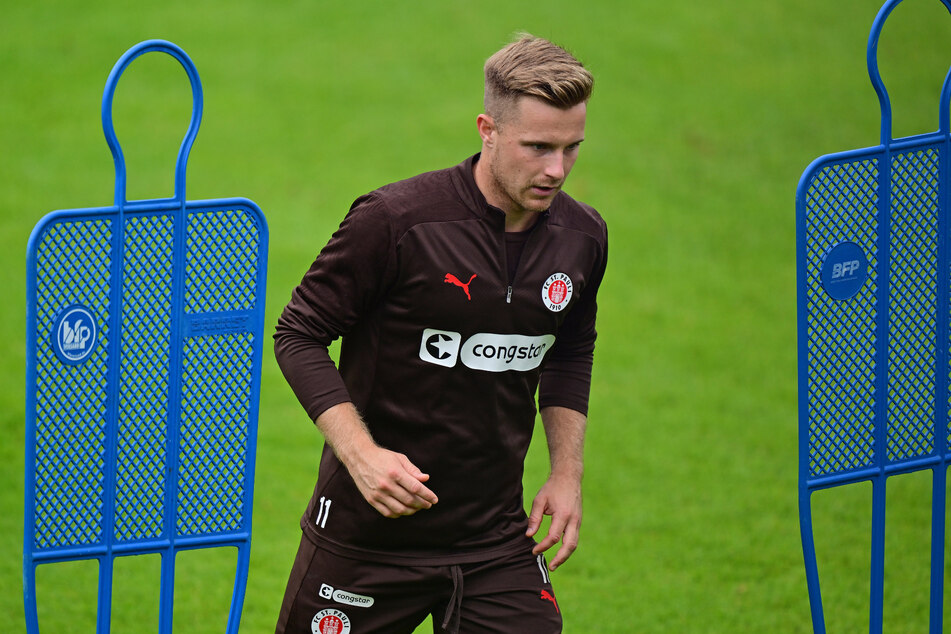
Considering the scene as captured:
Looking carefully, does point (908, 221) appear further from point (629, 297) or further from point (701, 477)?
point (629, 297)

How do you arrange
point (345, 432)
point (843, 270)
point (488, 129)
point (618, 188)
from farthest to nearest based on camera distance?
point (618, 188) → point (843, 270) → point (488, 129) → point (345, 432)

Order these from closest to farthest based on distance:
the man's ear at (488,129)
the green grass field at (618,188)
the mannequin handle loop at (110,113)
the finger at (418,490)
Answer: the finger at (418,490), the mannequin handle loop at (110,113), the man's ear at (488,129), the green grass field at (618,188)

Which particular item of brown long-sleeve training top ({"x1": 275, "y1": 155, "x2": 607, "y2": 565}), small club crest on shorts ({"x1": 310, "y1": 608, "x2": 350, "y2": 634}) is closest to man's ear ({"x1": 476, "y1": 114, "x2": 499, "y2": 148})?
brown long-sleeve training top ({"x1": 275, "y1": 155, "x2": 607, "y2": 565})

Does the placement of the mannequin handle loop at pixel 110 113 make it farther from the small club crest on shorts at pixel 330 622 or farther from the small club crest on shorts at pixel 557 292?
the small club crest on shorts at pixel 330 622

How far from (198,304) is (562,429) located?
3.19ft

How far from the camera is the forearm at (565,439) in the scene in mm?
3160

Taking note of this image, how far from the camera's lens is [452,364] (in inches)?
115

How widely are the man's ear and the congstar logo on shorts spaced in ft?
1.44

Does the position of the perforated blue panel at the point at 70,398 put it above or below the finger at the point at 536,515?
above

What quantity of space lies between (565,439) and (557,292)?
42 cm

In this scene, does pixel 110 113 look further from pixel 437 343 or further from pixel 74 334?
pixel 437 343

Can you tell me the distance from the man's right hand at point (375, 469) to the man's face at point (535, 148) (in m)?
0.62

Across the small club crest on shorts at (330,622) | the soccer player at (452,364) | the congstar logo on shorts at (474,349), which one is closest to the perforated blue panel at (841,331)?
the soccer player at (452,364)

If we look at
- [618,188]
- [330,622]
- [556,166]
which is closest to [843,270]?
[556,166]
